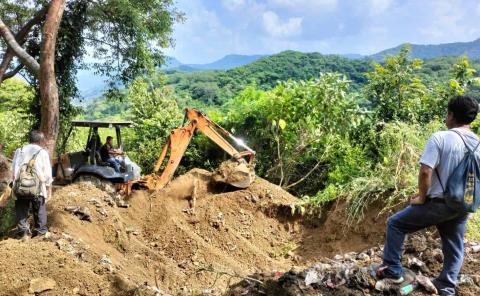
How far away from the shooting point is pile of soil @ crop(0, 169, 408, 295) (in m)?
6.11

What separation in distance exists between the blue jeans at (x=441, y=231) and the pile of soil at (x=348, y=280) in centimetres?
21

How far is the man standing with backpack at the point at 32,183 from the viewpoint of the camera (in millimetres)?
6754

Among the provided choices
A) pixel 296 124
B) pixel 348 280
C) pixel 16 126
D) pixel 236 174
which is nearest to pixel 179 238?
pixel 236 174

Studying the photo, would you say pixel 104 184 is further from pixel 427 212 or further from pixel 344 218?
pixel 427 212

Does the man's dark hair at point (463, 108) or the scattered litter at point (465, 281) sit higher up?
the man's dark hair at point (463, 108)

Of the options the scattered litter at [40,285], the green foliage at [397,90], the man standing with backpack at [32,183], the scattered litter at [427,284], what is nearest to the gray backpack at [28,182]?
the man standing with backpack at [32,183]

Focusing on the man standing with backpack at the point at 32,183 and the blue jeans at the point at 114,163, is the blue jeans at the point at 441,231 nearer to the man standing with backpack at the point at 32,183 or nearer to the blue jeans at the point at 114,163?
the man standing with backpack at the point at 32,183

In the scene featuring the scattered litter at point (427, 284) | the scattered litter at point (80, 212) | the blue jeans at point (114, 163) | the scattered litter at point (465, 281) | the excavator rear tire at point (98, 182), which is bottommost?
the scattered litter at point (80, 212)

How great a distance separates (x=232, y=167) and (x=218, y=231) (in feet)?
4.92

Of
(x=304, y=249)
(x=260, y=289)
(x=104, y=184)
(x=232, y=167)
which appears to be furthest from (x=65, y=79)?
(x=260, y=289)

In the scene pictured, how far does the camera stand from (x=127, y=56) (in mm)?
12922

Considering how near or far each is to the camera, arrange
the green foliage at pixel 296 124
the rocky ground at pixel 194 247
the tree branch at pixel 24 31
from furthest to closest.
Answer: the tree branch at pixel 24 31 → the green foliage at pixel 296 124 → the rocky ground at pixel 194 247

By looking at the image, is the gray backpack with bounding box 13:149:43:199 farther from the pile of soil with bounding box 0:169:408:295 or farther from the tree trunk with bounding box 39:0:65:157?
the tree trunk with bounding box 39:0:65:157

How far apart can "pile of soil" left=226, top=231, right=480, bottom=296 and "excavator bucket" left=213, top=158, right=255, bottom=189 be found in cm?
477
